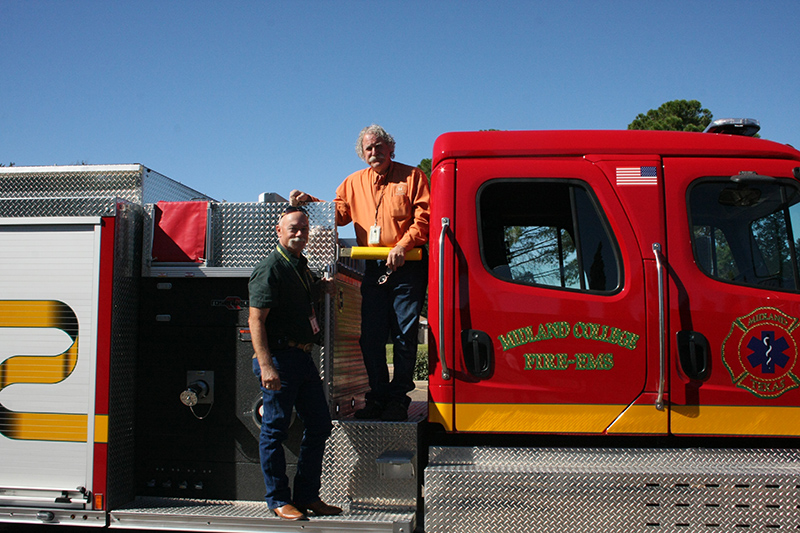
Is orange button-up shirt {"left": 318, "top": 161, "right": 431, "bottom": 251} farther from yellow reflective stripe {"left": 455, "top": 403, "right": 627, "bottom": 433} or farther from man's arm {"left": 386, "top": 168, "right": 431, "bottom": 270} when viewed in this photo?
yellow reflective stripe {"left": 455, "top": 403, "right": 627, "bottom": 433}

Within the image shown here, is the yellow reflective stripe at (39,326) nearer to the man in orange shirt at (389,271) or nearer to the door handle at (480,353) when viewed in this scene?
the man in orange shirt at (389,271)

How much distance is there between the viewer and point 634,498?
310 cm

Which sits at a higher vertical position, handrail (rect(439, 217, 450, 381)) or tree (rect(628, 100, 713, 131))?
tree (rect(628, 100, 713, 131))

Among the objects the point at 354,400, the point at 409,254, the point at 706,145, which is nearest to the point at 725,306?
the point at 706,145

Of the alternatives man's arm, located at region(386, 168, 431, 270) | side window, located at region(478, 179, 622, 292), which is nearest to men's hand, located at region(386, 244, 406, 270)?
man's arm, located at region(386, 168, 431, 270)

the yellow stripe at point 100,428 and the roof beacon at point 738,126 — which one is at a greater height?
the roof beacon at point 738,126

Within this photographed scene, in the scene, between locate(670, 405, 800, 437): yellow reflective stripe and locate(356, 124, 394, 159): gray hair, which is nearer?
locate(670, 405, 800, 437): yellow reflective stripe

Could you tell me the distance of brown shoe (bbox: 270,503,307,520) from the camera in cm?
335

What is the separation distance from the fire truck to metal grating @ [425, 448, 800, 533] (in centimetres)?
1

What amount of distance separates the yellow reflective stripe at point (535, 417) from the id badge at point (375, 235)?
109 centimetres

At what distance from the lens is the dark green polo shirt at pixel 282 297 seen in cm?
339

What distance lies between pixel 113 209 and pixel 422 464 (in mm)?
2346

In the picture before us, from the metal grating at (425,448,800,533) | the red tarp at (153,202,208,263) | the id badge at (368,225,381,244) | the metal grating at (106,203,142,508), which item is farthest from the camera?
the red tarp at (153,202,208,263)

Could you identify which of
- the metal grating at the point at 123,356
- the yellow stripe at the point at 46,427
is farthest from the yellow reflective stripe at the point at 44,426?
the metal grating at the point at 123,356
